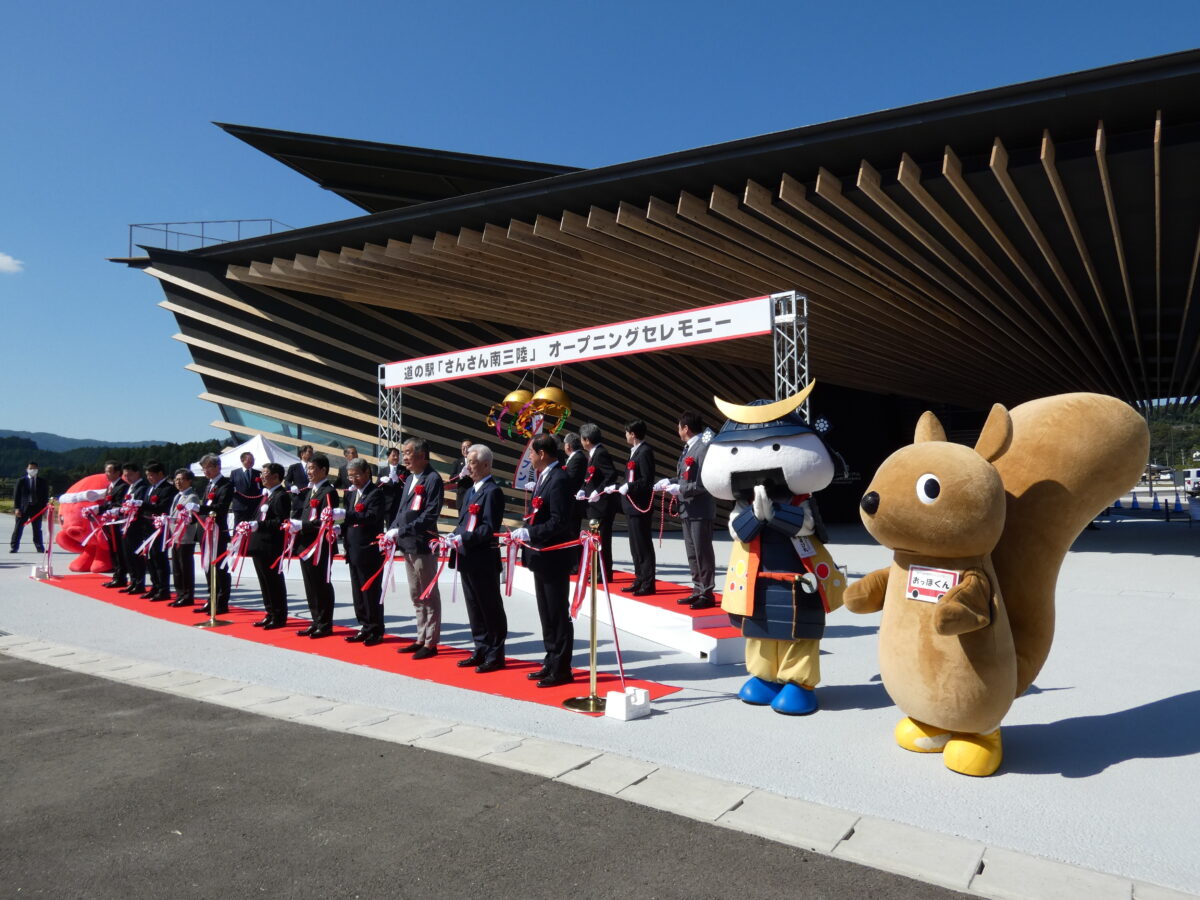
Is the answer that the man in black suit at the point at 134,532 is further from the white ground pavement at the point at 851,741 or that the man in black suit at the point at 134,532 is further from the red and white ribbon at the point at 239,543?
the white ground pavement at the point at 851,741

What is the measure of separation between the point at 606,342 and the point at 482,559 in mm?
4902

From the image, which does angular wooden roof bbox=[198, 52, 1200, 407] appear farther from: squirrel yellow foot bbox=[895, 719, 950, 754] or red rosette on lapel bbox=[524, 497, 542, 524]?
squirrel yellow foot bbox=[895, 719, 950, 754]

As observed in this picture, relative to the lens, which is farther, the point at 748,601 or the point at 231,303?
the point at 231,303

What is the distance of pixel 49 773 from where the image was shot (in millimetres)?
3482

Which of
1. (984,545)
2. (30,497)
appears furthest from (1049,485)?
(30,497)

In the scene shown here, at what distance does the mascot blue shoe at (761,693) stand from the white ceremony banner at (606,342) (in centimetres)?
419

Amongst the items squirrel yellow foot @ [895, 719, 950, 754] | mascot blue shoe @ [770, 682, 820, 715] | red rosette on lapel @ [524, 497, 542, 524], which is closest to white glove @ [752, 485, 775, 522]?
mascot blue shoe @ [770, 682, 820, 715]

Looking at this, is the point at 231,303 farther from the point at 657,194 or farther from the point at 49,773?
the point at 49,773

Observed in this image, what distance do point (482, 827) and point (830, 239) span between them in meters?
9.04

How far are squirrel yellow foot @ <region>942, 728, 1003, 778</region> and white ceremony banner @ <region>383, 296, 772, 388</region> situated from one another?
4946mm

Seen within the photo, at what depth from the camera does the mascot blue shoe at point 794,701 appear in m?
4.18

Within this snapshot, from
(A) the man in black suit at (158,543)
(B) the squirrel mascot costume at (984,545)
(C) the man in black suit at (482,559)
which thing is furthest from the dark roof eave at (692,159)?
(C) the man in black suit at (482,559)

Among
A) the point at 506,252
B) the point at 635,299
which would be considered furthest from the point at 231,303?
the point at 635,299

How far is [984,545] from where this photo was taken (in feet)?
10.3
